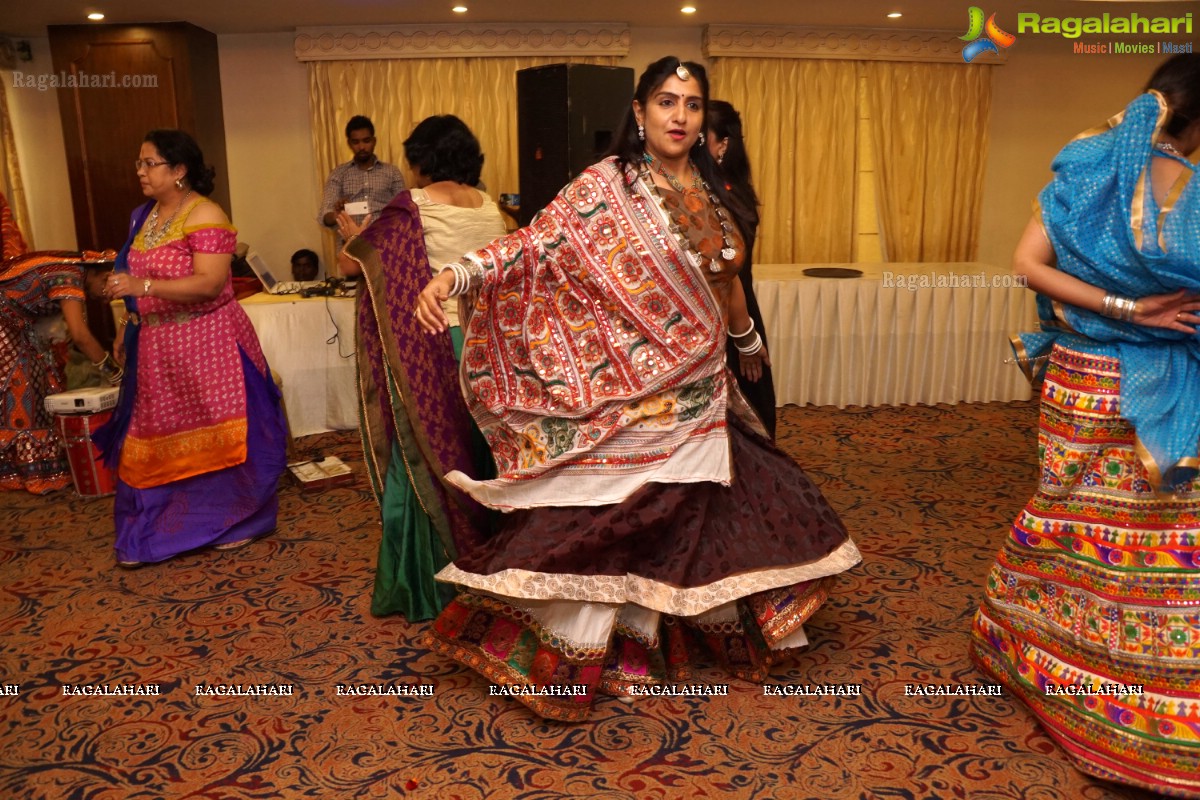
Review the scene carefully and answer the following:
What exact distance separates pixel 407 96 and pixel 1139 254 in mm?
5543

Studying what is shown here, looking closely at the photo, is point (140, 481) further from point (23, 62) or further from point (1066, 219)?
point (23, 62)

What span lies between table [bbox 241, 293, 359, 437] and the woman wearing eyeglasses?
1.49m

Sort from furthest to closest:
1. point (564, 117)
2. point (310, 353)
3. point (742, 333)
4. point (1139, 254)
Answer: point (310, 353) < point (564, 117) < point (742, 333) < point (1139, 254)

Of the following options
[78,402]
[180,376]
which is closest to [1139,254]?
[180,376]

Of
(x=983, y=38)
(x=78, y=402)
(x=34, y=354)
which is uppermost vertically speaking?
(x=983, y=38)

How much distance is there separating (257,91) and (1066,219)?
6053 mm

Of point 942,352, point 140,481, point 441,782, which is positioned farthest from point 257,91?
point 441,782

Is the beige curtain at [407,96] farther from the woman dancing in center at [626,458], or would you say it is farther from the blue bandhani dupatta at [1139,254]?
the blue bandhani dupatta at [1139,254]

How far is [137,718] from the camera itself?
222 centimetres

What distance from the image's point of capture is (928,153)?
6961 millimetres

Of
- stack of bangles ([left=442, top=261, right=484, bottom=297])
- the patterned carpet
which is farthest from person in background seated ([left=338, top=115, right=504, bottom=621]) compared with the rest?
stack of bangles ([left=442, top=261, right=484, bottom=297])

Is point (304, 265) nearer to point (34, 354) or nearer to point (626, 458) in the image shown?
point (34, 354)

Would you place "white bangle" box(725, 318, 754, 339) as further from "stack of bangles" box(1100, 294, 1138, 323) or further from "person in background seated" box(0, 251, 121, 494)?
"person in background seated" box(0, 251, 121, 494)

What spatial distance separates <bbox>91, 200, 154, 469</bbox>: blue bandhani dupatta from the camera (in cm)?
317
